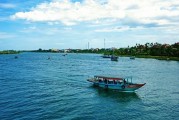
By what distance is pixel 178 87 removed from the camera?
66.9m

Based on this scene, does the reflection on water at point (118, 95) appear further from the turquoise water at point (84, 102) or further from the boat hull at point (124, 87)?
the boat hull at point (124, 87)

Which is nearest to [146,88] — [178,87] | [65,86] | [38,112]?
[178,87]

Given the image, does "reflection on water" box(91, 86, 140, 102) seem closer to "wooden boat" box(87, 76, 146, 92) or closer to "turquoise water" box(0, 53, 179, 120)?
"turquoise water" box(0, 53, 179, 120)

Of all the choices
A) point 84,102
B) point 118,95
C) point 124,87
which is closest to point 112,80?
point 124,87

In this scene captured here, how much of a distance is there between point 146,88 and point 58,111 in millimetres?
28844

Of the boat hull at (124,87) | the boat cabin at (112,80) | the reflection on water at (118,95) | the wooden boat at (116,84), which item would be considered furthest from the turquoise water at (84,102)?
the boat cabin at (112,80)

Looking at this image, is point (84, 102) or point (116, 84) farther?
point (116, 84)

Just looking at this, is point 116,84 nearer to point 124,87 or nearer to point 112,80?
point 124,87

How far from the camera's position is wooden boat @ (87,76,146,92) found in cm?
6006

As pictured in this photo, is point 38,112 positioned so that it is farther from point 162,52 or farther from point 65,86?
point 162,52

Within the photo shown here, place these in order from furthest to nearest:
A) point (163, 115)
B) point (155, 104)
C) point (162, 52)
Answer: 1. point (162, 52)
2. point (155, 104)
3. point (163, 115)

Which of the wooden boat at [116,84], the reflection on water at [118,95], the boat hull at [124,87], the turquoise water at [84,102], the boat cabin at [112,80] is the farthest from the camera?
the boat cabin at [112,80]

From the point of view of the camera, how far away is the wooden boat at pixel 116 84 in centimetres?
6006

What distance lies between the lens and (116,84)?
62.0 meters
